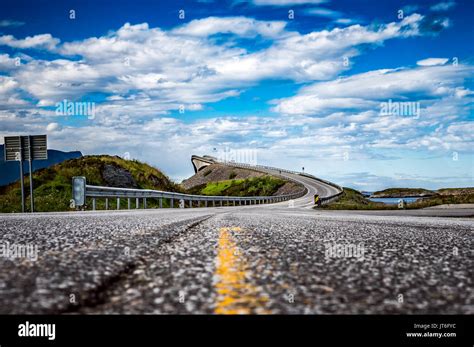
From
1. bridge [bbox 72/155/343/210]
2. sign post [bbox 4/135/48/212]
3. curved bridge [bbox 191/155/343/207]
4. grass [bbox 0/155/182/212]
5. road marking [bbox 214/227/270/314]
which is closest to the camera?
road marking [bbox 214/227/270/314]

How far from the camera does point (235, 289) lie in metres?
2.32

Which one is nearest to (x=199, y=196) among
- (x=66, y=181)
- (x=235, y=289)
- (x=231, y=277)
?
(x=66, y=181)

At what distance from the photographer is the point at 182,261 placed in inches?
125

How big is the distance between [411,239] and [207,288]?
342cm

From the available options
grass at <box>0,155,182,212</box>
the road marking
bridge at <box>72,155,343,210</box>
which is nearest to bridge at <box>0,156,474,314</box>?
the road marking

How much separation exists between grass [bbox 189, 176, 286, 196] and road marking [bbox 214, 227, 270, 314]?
86.1 m

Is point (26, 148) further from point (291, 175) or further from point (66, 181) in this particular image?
point (291, 175)

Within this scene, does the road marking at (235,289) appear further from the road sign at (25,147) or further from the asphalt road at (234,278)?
the road sign at (25,147)

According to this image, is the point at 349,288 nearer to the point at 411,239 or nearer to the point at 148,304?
the point at 148,304

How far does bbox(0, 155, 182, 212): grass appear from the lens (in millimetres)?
23677

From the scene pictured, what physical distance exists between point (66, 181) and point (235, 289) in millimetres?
30311

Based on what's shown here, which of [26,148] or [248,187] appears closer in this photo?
[26,148]

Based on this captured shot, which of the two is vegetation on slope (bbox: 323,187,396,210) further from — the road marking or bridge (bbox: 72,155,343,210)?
the road marking
